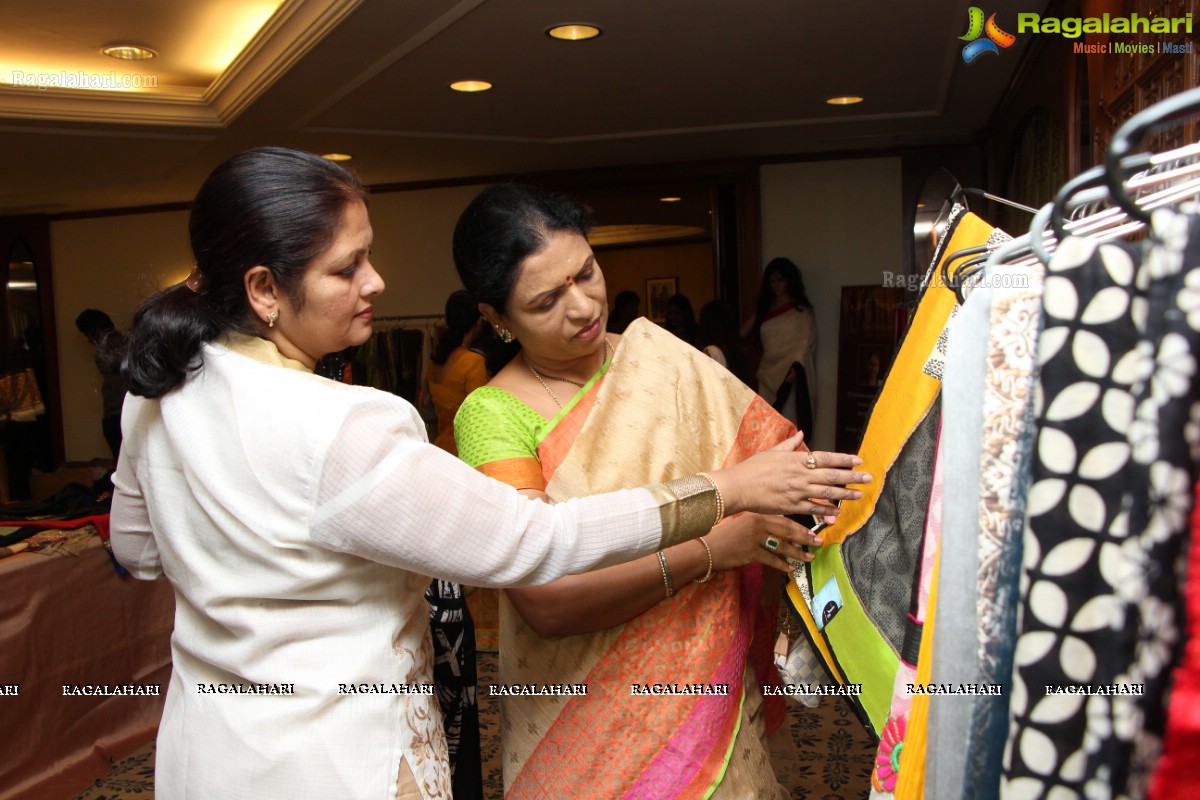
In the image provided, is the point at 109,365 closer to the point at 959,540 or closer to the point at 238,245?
the point at 238,245

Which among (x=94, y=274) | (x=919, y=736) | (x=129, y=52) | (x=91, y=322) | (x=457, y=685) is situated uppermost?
(x=129, y=52)

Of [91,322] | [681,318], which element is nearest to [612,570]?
[681,318]

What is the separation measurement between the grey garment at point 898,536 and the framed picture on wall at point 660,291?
29.2ft

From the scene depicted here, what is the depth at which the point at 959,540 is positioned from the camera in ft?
1.98

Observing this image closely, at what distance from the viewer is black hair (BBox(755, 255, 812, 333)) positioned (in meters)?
6.11

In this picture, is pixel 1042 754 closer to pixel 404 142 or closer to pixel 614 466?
pixel 614 466

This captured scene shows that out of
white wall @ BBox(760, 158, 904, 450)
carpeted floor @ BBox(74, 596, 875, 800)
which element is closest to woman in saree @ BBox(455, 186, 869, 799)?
carpeted floor @ BBox(74, 596, 875, 800)

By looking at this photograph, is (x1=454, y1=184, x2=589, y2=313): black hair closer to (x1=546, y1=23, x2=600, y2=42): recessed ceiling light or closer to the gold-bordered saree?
the gold-bordered saree

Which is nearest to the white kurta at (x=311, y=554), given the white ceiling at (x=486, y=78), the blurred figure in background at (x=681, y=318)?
the white ceiling at (x=486, y=78)

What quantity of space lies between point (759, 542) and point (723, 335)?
15.0 feet

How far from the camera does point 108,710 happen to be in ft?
10.4

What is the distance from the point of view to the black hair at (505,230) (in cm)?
133

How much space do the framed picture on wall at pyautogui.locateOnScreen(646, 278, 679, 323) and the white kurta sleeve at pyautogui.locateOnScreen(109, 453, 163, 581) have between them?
872 centimetres

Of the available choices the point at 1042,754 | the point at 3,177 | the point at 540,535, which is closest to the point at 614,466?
the point at 540,535
